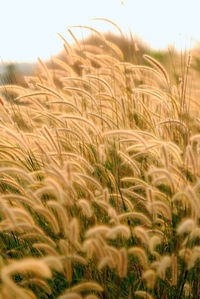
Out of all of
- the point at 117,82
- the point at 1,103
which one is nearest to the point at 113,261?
the point at 1,103

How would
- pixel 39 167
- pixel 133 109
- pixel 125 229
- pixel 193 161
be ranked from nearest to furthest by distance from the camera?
pixel 125 229
pixel 193 161
pixel 39 167
pixel 133 109

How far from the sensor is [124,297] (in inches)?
71.7

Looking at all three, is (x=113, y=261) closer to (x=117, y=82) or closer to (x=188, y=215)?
(x=188, y=215)

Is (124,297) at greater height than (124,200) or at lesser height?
lesser

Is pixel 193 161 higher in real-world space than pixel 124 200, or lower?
higher

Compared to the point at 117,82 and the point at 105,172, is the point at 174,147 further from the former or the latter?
the point at 117,82

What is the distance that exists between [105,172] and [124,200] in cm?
34

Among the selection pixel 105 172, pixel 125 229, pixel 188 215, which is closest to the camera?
pixel 125 229

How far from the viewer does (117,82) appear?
312 centimetres

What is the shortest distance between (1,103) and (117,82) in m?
1.20

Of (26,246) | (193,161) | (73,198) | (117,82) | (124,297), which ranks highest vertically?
(117,82)

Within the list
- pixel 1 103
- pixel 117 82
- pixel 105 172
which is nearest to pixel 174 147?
pixel 105 172

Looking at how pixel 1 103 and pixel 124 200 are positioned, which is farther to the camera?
pixel 1 103

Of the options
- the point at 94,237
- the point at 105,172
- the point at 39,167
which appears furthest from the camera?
the point at 39,167
